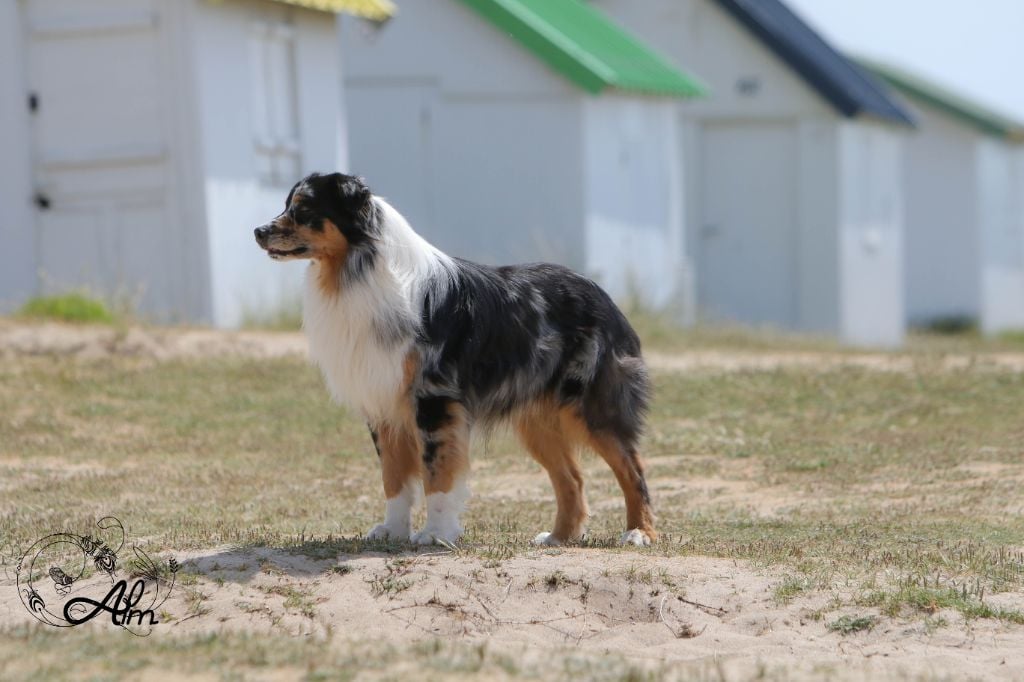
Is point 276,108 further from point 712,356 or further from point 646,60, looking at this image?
point 646,60

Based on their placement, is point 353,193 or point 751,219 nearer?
point 353,193

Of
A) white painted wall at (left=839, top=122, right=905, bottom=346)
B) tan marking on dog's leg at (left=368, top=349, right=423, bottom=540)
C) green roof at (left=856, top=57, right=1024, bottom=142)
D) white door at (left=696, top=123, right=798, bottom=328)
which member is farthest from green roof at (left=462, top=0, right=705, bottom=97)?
tan marking on dog's leg at (left=368, top=349, right=423, bottom=540)

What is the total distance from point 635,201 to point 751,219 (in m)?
3.65

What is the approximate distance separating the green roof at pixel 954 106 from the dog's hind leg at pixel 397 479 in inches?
998

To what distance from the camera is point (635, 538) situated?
8078mm

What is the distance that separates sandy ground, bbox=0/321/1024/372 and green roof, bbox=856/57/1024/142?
15.4 meters

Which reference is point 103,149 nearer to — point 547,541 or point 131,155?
point 131,155

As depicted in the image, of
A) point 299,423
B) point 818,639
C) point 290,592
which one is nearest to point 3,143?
point 299,423

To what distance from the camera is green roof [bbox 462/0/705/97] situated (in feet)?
66.0

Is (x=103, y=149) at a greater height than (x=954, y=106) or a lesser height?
lesser

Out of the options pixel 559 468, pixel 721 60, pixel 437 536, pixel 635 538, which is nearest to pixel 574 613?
pixel 437 536

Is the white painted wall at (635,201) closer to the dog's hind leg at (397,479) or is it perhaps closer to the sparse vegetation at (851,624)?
the dog's hind leg at (397,479)

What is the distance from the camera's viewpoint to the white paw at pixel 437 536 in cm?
777

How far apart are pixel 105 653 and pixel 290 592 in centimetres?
118
